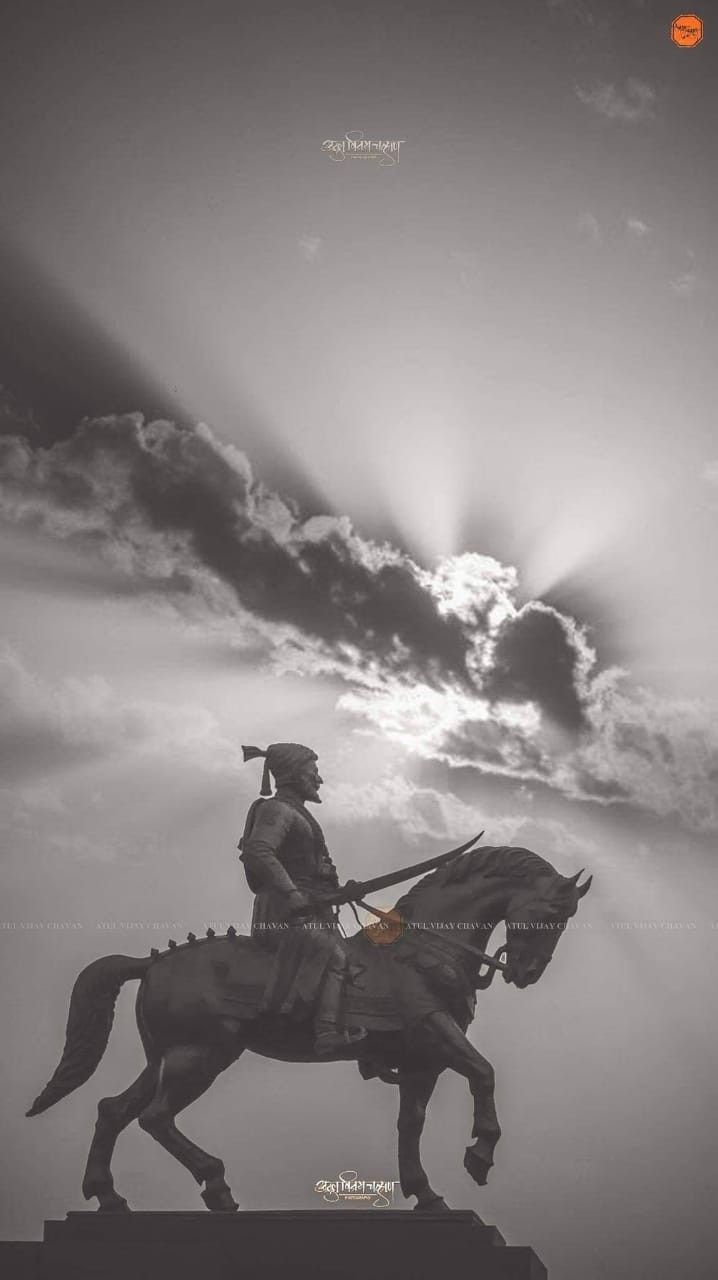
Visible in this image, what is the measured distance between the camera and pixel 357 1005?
8.62m

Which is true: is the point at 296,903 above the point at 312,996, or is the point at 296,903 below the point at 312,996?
above

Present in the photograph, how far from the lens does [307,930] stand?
866 cm

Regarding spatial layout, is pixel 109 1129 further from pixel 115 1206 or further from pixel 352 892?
pixel 352 892

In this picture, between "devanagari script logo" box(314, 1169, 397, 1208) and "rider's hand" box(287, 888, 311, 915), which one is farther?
"devanagari script logo" box(314, 1169, 397, 1208)

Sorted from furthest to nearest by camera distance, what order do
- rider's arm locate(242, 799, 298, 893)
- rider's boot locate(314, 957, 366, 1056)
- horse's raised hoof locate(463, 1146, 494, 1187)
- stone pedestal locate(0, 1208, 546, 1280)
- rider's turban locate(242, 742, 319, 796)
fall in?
rider's turban locate(242, 742, 319, 796)
rider's arm locate(242, 799, 298, 893)
rider's boot locate(314, 957, 366, 1056)
horse's raised hoof locate(463, 1146, 494, 1187)
stone pedestal locate(0, 1208, 546, 1280)

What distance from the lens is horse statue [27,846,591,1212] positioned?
28.1 feet

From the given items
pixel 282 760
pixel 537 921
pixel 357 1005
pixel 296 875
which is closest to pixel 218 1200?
pixel 357 1005

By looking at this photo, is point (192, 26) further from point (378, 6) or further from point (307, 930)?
point (307, 930)

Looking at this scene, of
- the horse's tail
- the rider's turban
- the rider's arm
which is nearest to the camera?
the horse's tail

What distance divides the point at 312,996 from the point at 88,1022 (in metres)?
1.15

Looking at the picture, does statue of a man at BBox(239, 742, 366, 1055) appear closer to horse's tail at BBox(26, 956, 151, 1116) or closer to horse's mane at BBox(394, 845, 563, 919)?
horse's mane at BBox(394, 845, 563, 919)

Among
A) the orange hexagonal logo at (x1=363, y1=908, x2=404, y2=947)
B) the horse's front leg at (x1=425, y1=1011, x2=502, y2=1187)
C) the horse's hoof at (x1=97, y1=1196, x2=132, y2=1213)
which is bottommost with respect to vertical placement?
the horse's hoof at (x1=97, y1=1196, x2=132, y2=1213)

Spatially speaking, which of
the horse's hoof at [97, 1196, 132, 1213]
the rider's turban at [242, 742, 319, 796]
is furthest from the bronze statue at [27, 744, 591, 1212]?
the rider's turban at [242, 742, 319, 796]

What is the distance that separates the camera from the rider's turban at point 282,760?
9.30 meters
